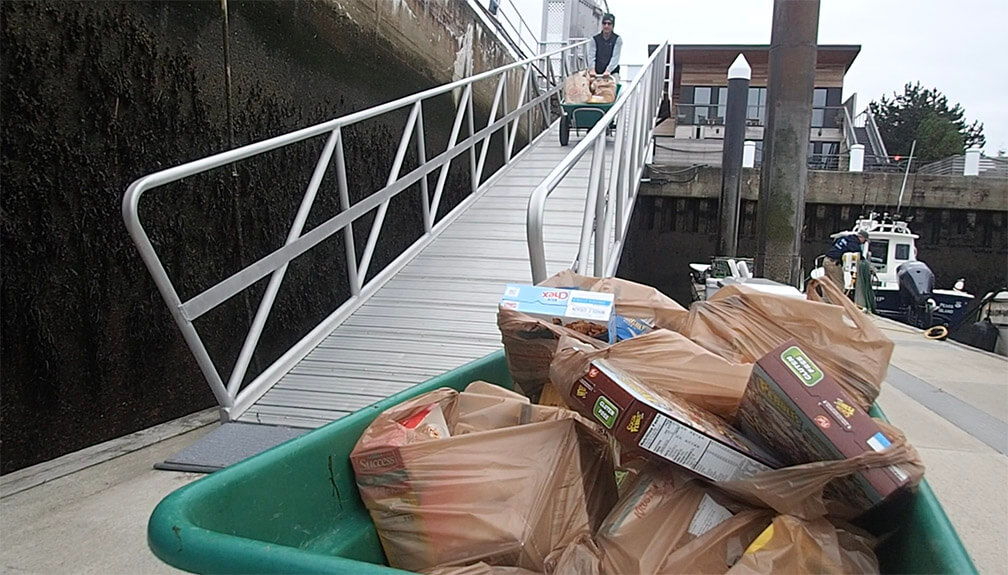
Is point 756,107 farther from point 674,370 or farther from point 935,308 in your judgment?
point 674,370

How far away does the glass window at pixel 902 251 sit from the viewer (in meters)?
11.8

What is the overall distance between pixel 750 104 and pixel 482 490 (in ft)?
84.2

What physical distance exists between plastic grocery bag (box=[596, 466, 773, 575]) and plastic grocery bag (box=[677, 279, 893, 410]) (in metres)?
0.36

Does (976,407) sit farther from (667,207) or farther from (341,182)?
(667,207)

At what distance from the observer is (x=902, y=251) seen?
11859 mm

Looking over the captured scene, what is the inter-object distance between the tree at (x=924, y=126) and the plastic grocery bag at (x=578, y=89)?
3291 cm

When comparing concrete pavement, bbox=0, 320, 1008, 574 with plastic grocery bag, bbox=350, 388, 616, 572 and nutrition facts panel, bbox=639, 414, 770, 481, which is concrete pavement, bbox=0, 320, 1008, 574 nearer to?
plastic grocery bag, bbox=350, 388, 616, 572

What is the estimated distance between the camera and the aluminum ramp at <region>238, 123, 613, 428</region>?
263 centimetres

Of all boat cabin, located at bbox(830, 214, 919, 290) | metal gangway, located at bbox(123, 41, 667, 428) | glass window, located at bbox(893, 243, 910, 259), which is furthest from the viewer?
glass window, located at bbox(893, 243, 910, 259)

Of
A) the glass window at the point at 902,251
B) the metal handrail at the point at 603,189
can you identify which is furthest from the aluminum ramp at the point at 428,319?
the glass window at the point at 902,251

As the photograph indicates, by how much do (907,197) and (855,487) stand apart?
49.8ft

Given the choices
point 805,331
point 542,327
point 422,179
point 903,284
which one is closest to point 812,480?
point 805,331

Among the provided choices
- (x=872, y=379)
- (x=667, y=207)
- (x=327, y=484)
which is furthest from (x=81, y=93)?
(x=667, y=207)

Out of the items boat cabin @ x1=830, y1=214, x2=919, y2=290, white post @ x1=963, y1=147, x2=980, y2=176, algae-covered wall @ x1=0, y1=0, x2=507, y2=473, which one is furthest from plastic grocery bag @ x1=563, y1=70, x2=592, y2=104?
white post @ x1=963, y1=147, x2=980, y2=176
